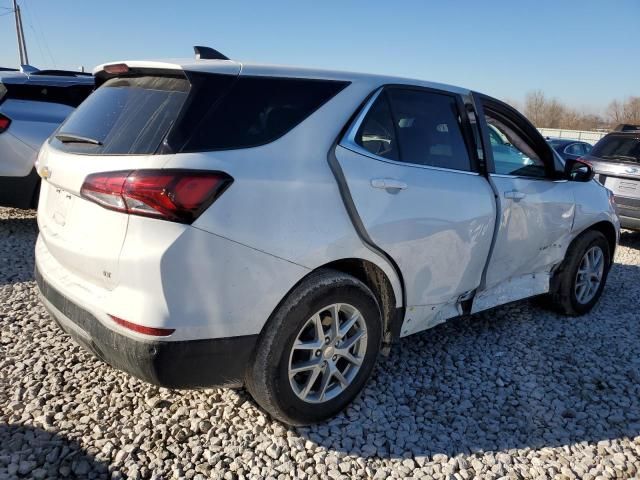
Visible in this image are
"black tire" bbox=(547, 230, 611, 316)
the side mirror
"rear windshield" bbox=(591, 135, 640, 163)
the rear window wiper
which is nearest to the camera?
the rear window wiper

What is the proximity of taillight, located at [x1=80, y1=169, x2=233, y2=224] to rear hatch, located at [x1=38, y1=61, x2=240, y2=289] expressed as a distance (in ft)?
0.16

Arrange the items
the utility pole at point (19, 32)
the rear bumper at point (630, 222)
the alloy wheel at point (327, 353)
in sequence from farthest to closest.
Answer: the utility pole at point (19, 32), the rear bumper at point (630, 222), the alloy wheel at point (327, 353)

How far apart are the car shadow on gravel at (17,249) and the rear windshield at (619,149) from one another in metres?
6.98

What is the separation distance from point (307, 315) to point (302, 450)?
0.65m

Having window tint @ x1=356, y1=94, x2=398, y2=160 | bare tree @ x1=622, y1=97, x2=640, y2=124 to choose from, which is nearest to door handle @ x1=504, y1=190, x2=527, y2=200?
window tint @ x1=356, y1=94, x2=398, y2=160

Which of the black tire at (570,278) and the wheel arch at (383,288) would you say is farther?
the black tire at (570,278)

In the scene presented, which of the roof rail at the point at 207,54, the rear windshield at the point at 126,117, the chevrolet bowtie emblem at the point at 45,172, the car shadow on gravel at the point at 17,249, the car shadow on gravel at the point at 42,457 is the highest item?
the roof rail at the point at 207,54

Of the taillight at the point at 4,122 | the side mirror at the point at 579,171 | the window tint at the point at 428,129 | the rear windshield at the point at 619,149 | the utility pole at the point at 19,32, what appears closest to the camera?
the window tint at the point at 428,129

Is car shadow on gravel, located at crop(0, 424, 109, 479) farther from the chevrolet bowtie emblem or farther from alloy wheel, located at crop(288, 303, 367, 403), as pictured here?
the chevrolet bowtie emblem

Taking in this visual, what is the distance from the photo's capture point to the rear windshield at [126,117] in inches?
84.6

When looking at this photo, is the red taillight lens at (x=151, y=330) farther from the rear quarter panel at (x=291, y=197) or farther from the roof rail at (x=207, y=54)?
the roof rail at (x=207, y=54)

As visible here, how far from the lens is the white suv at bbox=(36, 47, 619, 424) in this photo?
80.2 inches

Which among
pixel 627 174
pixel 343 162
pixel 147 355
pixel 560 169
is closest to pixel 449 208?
pixel 343 162

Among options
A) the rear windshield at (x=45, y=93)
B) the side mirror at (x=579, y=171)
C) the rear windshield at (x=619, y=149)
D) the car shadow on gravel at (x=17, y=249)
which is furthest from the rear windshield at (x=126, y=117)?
the rear windshield at (x=619, y=149)
